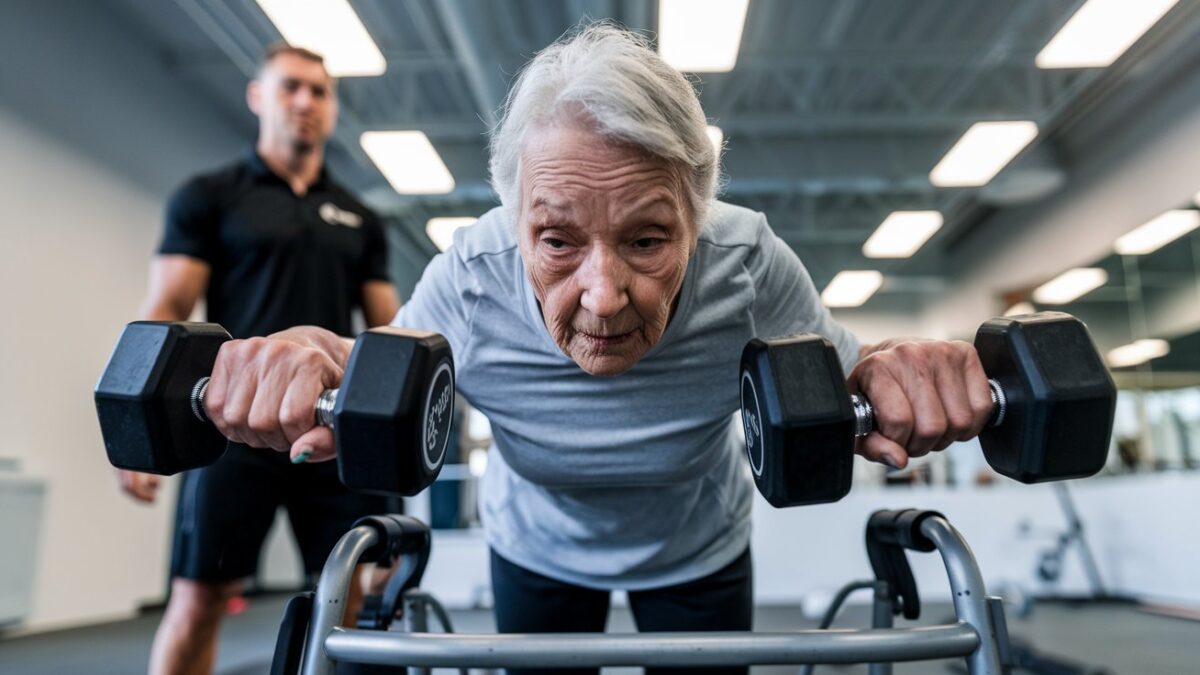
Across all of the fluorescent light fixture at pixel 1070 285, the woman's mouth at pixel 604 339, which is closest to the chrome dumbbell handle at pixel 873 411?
the woman's mouth at pixel 604 339

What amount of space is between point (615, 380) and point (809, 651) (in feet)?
1.34

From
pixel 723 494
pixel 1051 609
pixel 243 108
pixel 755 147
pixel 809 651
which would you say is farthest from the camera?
pixel 755 147

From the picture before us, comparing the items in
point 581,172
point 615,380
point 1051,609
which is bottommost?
point 1051,609

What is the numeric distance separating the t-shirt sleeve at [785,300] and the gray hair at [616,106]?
14 centimetres

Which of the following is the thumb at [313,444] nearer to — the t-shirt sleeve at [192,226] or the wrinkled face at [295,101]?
the t-shirt sleeve at [192,226]

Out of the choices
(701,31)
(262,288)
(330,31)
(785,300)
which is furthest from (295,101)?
(701,31)

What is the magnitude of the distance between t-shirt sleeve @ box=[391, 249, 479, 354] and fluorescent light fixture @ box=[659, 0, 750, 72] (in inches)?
115

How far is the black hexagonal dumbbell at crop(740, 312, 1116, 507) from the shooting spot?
2.34 ft

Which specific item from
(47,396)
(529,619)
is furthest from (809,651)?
(47,396)

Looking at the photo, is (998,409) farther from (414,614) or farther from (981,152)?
(981,152)

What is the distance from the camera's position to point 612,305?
794 mm

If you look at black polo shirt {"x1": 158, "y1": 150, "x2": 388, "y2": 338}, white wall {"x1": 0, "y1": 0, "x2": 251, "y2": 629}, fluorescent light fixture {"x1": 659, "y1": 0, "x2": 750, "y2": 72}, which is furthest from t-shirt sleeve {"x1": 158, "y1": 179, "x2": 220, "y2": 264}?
white wall {"x1": 0, "y1": 0, "x2": 251, "y2": 629}

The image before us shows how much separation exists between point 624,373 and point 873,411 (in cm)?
32

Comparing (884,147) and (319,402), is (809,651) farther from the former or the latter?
(884,147)
